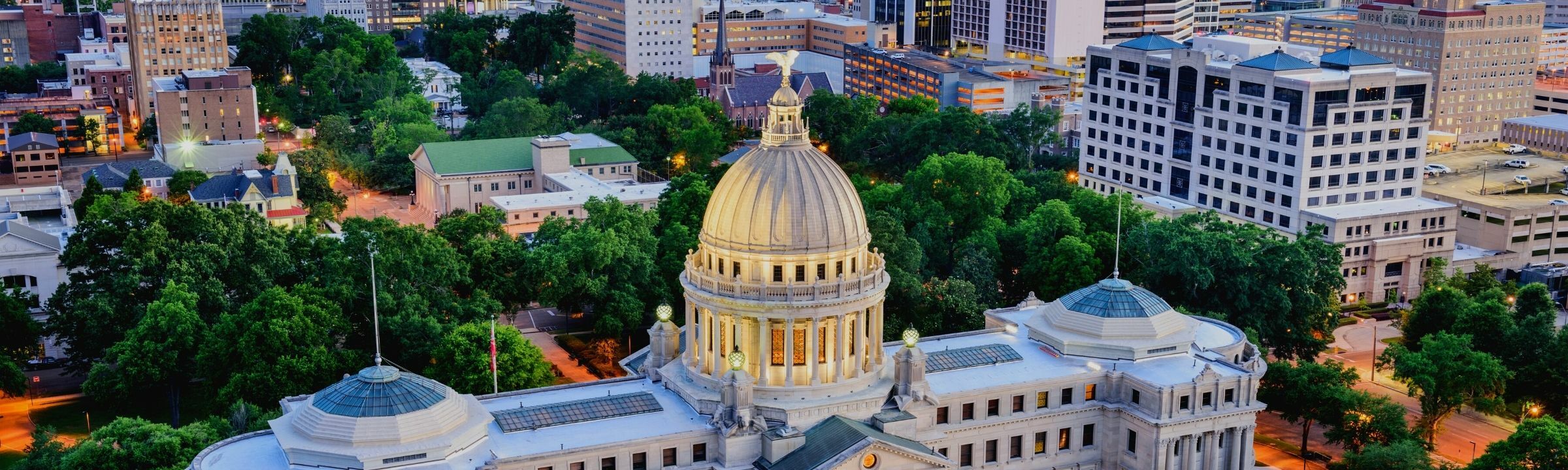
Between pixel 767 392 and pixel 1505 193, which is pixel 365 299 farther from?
pixel 1505 193

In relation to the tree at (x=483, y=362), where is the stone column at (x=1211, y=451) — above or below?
below

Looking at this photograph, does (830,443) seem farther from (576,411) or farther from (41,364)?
(41,364)

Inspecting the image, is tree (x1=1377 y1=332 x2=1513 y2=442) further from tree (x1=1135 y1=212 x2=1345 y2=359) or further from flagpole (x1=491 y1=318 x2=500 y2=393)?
flagpole (x1=491 y1=318 x2=500 y2=393)

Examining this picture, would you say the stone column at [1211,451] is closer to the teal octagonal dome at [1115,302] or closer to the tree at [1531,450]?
the teal octagonal dome at [1115,302]

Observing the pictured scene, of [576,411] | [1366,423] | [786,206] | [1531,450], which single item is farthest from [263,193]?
[1531,450]

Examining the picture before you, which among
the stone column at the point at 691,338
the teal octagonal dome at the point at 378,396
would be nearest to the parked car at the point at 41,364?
the teal octagonal dome at the point at 378,396
